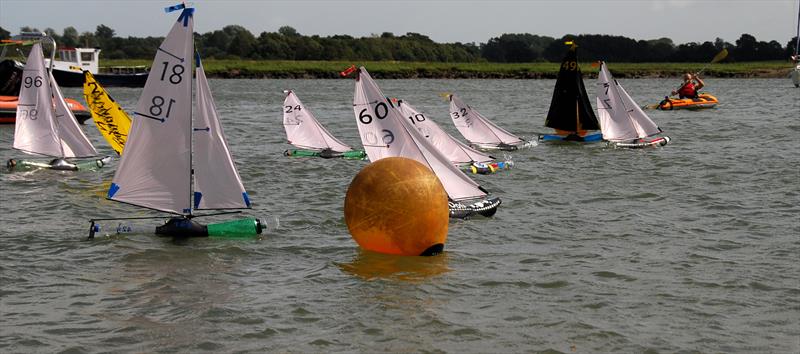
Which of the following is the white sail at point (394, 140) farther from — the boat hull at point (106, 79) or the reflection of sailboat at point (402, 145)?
the boat hull at point (106, 79)

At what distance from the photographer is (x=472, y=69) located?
129000 millimetres

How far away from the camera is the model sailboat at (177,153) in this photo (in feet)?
51.4

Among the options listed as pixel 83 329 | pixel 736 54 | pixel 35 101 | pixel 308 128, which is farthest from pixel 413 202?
pixel 736 54

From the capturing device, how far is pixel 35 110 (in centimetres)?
2562

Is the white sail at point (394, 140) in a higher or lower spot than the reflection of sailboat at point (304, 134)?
higher

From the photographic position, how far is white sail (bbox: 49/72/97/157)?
25.9 meters

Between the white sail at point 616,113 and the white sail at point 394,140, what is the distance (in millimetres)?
16731

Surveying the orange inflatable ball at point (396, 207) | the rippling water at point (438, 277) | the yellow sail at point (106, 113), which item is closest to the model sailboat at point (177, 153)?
the rippling water at point (438, 277)

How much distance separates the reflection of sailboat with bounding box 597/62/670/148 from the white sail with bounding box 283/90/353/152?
32.2 feet

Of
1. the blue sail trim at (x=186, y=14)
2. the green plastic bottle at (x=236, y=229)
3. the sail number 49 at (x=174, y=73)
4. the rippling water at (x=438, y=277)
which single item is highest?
the blue sail trim at (x=186, y=14)

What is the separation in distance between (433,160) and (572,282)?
4574mm

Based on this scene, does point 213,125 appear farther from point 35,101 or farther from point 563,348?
point 35,101

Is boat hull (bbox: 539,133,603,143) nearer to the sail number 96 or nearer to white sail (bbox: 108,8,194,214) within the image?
the sail number 96

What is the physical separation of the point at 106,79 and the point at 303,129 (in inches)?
2071
